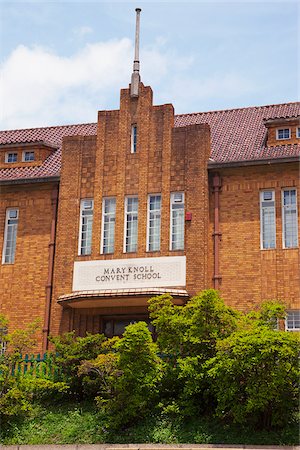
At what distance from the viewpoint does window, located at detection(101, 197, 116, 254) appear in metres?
26.8

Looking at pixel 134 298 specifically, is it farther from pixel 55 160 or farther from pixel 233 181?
pixel 55 160

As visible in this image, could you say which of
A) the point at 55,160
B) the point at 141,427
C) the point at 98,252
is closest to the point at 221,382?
the point at 141,427

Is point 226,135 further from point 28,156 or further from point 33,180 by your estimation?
point 28,156

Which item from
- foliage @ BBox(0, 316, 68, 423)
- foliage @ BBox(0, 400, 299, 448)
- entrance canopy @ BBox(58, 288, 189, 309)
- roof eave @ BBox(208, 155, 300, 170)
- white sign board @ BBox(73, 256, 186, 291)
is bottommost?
foliage @ BBox(0, 400, 299, 448)

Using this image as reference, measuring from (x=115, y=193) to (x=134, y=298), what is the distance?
407 cm

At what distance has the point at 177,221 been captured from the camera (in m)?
26.5

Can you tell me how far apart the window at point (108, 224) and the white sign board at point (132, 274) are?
0.66 m

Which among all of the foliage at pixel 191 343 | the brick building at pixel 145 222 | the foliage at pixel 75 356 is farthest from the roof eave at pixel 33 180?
the foliage at pixel 191 343

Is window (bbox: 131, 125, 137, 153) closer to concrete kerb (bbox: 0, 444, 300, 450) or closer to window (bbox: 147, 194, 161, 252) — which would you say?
window (bbox: 147, 194, 161, 252)

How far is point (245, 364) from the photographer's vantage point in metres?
18.8

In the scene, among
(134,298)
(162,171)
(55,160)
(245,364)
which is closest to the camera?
(245,364)

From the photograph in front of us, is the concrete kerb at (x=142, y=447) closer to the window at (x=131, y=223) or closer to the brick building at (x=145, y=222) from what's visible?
the brick building at (x=145, y=222)

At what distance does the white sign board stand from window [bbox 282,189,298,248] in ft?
11.5

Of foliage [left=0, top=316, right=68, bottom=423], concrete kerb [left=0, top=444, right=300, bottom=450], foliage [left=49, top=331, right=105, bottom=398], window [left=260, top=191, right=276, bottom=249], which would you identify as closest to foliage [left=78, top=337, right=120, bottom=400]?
foliage [left=49, top=331, right=105, bottom=398]
